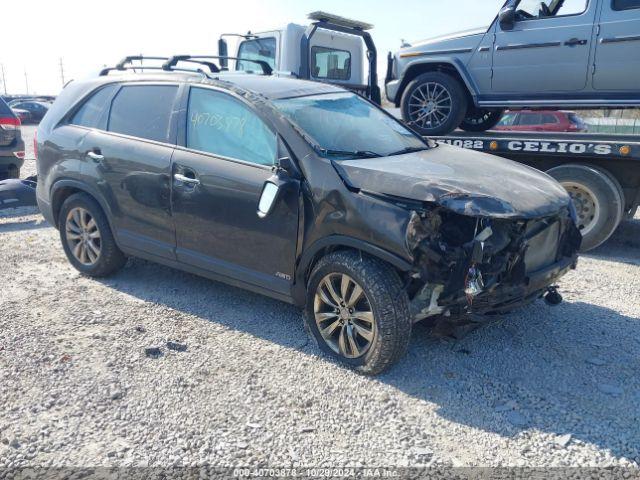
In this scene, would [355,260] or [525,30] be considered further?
[525,30]

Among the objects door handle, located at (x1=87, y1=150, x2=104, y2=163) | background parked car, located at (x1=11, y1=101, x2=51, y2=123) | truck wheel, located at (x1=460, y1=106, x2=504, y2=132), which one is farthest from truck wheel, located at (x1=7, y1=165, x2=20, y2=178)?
background parked car, located at (x1=11, y1=101, x2=51, y2=123)

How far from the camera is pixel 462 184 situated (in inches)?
134

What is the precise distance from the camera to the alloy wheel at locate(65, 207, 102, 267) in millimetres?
5068

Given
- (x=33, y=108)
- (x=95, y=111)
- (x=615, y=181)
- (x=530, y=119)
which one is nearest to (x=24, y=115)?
(x=33, y=108)

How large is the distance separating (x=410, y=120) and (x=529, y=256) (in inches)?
167

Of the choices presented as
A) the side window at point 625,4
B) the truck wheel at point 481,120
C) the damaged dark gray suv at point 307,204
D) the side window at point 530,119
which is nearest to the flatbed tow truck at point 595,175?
the side window at point 625,4

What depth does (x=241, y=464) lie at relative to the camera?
2764 mm

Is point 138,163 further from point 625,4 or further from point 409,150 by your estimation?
point 625,4

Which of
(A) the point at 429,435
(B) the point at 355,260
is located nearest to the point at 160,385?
(B) the point at 355,260

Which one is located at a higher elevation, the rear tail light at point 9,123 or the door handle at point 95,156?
the door handle at point 95,156

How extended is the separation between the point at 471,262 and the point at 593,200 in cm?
338

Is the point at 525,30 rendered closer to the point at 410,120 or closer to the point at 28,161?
the point at 410,120

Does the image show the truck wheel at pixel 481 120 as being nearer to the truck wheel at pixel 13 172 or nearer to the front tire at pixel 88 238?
the front tire at pixel 88 238

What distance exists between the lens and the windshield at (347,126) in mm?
3938
